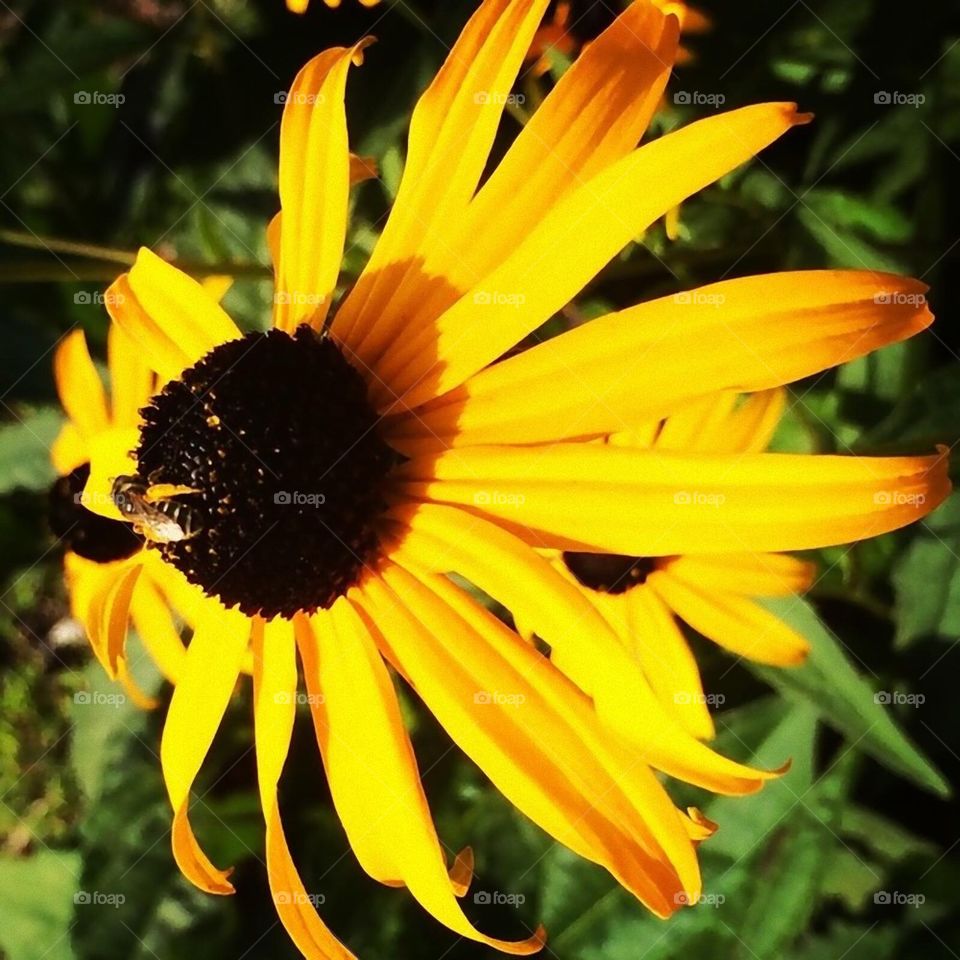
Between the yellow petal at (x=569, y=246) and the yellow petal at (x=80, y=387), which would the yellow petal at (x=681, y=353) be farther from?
the yellow petal at (x=80, y=387)

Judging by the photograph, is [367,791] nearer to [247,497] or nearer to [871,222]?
[247,497]

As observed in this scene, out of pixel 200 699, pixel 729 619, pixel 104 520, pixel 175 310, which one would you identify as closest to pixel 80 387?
pixel 104 520

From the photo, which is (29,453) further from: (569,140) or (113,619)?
(569,140)

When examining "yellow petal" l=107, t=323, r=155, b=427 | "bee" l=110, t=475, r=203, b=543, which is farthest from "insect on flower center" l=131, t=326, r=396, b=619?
"yellow petal" l=107, t=323, r=155, b=427

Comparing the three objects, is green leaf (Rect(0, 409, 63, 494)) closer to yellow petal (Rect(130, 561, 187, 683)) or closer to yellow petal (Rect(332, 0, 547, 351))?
yellow petal (Rect(130, 561, 187, 683))

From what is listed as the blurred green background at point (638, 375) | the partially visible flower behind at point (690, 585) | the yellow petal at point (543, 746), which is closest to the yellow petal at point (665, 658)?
the partially visible flower behind at point (690, 585)

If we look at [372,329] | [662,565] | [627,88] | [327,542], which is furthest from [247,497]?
[662,565]
